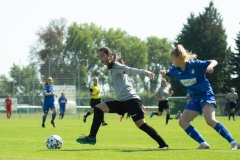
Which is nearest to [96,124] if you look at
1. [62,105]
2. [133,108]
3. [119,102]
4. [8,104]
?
[119,102]

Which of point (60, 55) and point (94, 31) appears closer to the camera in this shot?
point (60, 55)

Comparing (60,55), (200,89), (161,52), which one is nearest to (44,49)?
(60,55)

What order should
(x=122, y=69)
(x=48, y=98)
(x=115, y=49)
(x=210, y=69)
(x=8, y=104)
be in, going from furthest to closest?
(x=115, y=49)
(x=8, y=104)
(x=48, y=98)
(x=122, y=69)
(x=210, y=69)

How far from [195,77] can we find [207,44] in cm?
6173

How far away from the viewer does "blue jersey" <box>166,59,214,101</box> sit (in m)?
10.3

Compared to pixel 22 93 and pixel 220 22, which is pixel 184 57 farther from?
pixel 220 22

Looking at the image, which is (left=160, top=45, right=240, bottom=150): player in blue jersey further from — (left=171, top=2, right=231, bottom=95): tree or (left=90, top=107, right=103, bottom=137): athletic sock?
(left=171, top=2, right=231, bottom=95): tree

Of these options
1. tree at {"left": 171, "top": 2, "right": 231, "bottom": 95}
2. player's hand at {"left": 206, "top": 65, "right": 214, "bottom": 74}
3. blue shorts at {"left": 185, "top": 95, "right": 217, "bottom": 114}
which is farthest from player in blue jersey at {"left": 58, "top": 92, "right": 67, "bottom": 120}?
tree at {"left": 171, "top": 2, "right": 231, "bottom": 95}

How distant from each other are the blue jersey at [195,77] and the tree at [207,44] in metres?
58.6

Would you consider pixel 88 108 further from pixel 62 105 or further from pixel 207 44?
pixel 207 44

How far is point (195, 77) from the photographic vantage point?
10.4 meters

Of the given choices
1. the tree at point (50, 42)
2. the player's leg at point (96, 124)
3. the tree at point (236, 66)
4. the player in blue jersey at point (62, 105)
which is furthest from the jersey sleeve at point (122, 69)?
the tree at point (50, 42)

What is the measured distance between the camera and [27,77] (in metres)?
43.8

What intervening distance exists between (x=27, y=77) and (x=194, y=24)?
34819 mm
